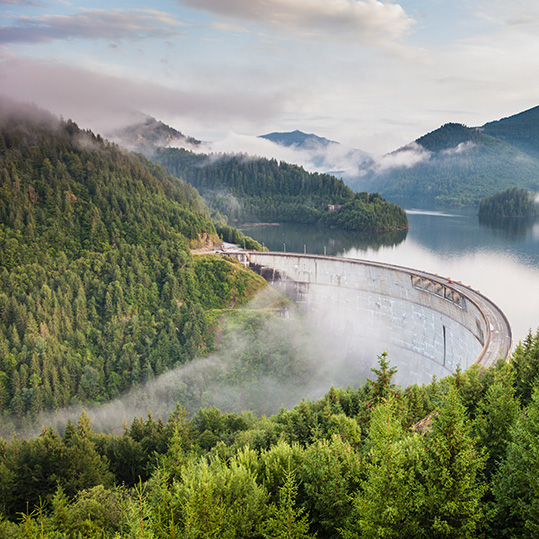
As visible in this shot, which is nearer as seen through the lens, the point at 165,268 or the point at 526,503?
the point at 526,503

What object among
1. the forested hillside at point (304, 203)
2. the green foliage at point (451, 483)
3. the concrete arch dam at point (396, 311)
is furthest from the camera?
the forested hillside at point (304, 203)

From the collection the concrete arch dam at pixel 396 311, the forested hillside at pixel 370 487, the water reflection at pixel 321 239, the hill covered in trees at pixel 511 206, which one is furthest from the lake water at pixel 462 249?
the forested hillside at pixel 370 487

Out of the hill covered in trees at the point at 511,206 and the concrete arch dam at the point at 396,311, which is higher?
the hill covered in trees at the point at 511,206

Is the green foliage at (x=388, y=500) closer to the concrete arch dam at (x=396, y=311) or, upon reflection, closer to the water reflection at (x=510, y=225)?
the concrete arch dam at (x=396, y=311)

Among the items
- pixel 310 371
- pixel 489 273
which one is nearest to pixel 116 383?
pixel 310 371

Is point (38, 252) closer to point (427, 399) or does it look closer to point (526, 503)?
point (427, 399)

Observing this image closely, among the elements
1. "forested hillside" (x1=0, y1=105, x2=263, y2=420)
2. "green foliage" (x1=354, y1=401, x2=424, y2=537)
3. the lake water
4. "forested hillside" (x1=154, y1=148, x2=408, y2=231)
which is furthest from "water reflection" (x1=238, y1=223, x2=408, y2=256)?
"green foliage" (x1=354, y1=401, x2=424, y2=537)

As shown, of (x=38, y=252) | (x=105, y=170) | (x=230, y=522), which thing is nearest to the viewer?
(x=230, y=522)

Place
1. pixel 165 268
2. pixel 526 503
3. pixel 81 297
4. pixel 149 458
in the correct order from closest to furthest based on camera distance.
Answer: pixel 526 503
pixel 149 458
pixel 81 297
pixel 165 268
